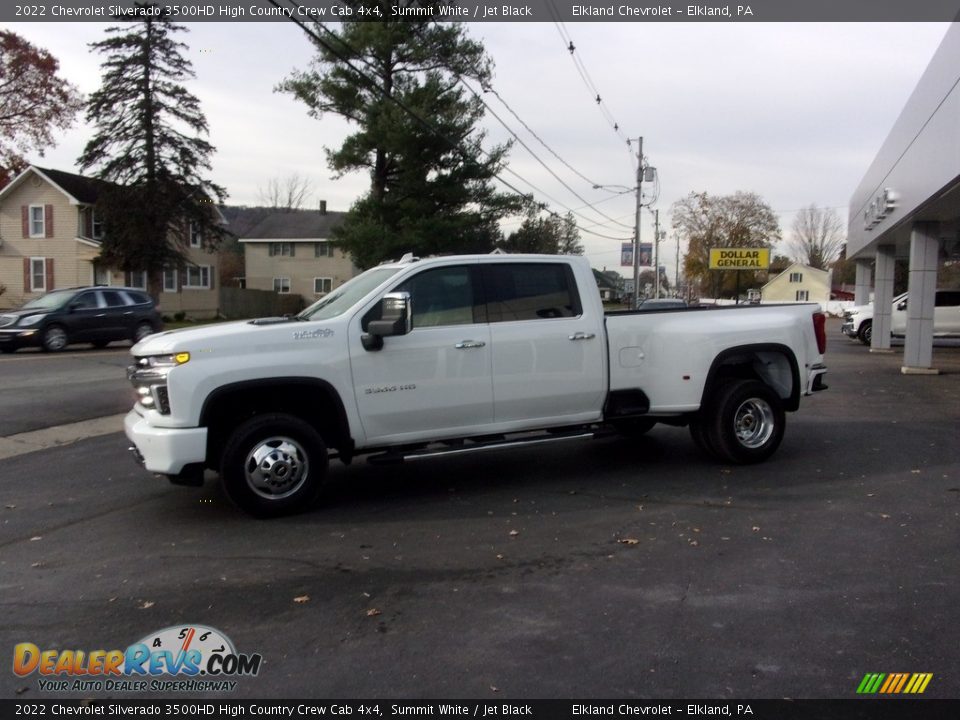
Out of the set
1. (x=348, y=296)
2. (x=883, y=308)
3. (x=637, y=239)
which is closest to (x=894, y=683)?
(x=348, y=296)

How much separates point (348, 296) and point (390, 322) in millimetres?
824

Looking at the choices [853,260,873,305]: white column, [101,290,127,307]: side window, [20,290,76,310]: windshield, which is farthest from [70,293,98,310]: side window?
[853,260,873,305]: white column

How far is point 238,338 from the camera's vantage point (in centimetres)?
609

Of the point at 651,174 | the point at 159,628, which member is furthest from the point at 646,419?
the point at 651,174

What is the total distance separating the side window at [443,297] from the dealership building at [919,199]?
8.79m

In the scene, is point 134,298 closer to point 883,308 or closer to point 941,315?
point 883,308

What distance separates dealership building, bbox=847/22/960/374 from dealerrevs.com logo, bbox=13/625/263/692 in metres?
12.1

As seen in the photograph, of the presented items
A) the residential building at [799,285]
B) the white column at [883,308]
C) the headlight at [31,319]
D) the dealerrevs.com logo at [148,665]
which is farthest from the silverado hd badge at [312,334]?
the residential building at [799,285]

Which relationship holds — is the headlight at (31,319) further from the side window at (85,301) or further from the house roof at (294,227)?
the house roof at (294,227)

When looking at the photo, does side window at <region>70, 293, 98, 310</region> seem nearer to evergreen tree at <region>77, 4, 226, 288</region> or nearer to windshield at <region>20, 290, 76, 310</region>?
windshield at <region>20, 290, 76, 310</region>

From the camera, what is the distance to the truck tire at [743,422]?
307 inches

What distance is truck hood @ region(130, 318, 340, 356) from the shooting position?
598 centimetres
